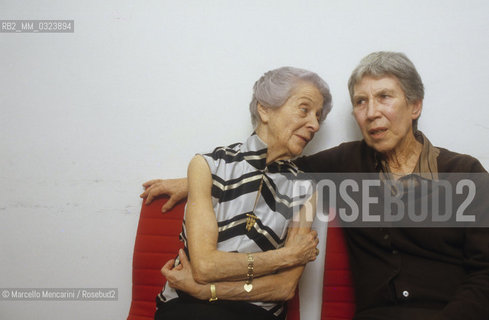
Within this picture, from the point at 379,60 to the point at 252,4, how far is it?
0.75m

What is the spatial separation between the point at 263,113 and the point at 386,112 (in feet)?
1.59

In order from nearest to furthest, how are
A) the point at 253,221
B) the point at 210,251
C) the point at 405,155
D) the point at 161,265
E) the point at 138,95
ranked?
the point at 210,251 < the point at 253,221 < the point at 405,155 < the point at 161,265 < the point at 138,95

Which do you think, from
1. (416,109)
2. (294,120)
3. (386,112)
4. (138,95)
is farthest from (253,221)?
(138,95)

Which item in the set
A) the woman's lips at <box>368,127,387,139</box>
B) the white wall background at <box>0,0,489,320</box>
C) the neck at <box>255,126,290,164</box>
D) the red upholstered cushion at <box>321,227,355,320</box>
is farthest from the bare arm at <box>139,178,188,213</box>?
the woman's lips at <box>368,127,387,139</box>

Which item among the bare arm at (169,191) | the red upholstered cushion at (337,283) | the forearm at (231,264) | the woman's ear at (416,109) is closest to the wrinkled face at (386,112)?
the woman's ear at (416,109)

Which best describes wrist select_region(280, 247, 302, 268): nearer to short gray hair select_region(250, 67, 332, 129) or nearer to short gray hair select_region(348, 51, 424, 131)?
short gray hair select_region(250, 67, 332, 129)

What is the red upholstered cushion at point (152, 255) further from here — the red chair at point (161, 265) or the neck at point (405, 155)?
the neck at point (405, 155)

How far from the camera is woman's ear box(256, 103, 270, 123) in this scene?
1.33 meters

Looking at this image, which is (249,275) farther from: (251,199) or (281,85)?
(281,85)

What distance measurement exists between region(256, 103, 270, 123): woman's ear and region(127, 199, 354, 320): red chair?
55cm

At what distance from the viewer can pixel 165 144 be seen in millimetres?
1667

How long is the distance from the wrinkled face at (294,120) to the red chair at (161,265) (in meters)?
0.46

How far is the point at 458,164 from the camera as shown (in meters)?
1.21

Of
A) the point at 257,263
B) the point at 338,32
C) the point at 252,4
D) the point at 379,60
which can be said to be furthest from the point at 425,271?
the point at 252,4
